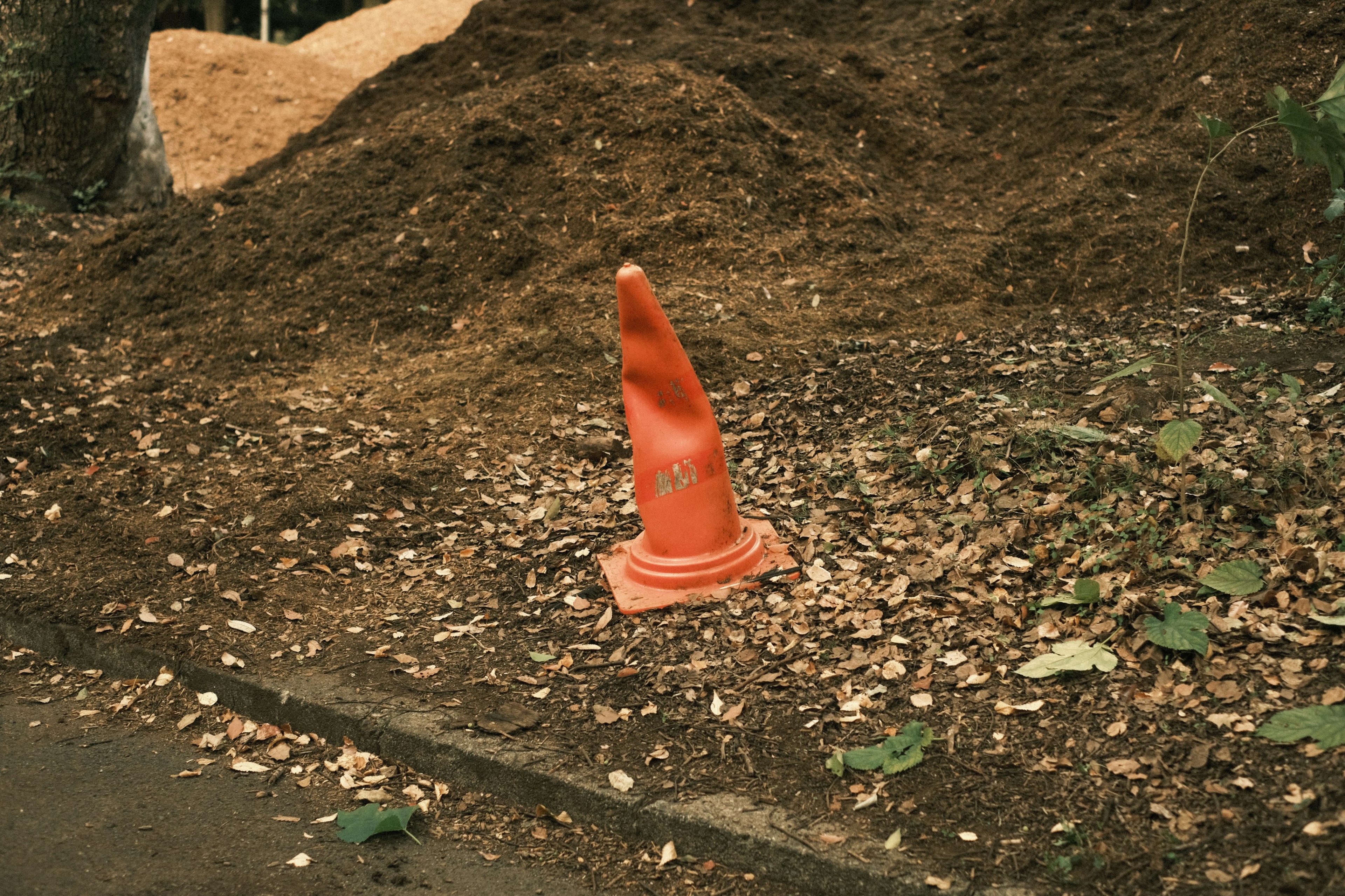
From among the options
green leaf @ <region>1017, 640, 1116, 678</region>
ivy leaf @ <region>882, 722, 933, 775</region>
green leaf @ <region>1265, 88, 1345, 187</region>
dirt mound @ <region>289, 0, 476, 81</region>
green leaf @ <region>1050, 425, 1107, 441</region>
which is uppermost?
dirt mound @ <region>289, 0, 476, 81</region>

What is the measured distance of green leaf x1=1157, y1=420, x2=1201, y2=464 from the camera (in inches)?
119

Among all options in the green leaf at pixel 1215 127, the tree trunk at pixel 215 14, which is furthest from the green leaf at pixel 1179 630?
the tree trunk at pixel 215 14

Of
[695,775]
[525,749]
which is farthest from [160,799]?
[695,775]

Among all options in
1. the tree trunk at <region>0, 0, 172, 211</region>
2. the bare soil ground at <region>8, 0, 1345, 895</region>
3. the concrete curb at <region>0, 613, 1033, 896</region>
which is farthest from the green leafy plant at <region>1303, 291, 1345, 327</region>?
the tree trunk at <region>0, 0, 172, 211</region>

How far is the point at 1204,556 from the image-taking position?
309 cm

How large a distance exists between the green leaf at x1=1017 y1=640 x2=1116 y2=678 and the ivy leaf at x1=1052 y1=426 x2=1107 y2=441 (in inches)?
33.5

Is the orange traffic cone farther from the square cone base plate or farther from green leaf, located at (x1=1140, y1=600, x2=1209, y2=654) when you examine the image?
green leaf, located at (x1=1140, y1=600, x2=1209, y2=654)

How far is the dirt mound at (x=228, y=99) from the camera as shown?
42.7 feet

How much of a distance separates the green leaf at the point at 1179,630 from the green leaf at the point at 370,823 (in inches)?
83.5

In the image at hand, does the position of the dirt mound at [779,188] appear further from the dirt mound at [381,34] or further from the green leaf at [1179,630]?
the dirt mound at [381,34]

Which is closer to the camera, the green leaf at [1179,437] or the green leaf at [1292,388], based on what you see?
the green leaf at [1179,437]

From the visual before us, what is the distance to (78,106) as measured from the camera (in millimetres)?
9664

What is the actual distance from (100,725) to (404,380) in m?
3.07

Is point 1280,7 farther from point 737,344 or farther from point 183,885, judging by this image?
point 183,885
